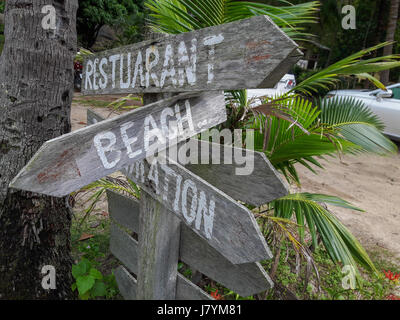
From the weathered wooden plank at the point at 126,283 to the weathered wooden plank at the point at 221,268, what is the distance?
1.47 feet

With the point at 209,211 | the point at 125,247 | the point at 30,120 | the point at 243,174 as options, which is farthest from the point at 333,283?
the point at 30,120

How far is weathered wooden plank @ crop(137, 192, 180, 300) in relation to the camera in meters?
1.18

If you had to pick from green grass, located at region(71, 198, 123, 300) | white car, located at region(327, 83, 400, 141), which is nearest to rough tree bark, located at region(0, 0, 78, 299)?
green grass, located at region(71, 198, 123, 300)

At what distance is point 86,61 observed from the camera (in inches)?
48.9

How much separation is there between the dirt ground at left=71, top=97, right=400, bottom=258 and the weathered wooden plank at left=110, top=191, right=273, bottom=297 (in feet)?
4.25

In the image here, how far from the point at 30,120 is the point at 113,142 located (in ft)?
2.90

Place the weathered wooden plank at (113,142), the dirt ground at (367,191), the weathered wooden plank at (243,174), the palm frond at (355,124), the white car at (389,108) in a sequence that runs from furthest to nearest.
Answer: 1. the white car at (389,108)
2. the dirt ground at (367,191)
3. the palm frond at (355,124)
4. the weathered wooden plank at (243,174)
5. the weathered wooden plank at (113,142)

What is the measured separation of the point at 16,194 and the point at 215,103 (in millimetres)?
1189

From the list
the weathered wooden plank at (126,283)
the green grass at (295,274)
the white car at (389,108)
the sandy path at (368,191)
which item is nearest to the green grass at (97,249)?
the green grass at (295,274)

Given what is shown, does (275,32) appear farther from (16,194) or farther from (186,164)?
(16,194)

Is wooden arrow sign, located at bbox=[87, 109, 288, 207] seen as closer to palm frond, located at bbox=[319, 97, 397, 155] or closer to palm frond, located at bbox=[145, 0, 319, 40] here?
palm frond, located at bbox=[145, 0, 319, 40]

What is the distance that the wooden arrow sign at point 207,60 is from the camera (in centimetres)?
66

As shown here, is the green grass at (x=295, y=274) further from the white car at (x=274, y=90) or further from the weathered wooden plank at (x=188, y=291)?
the white car at (x=274, y=90)
